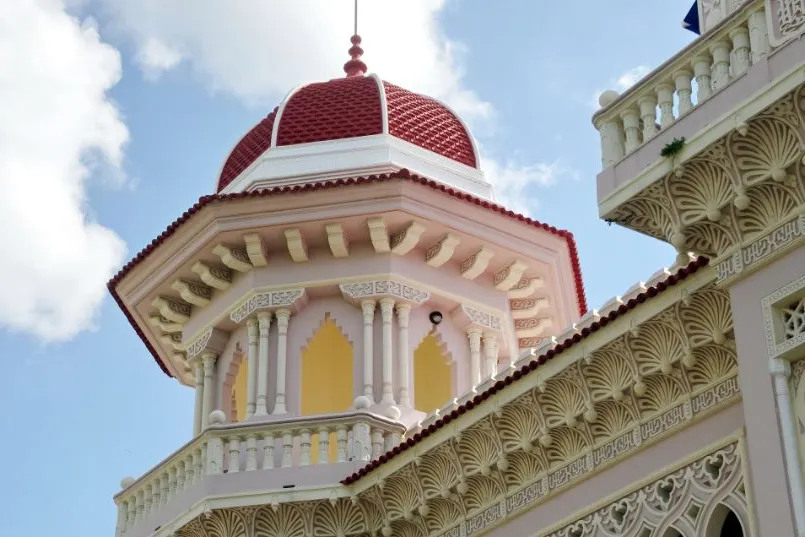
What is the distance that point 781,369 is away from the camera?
905cm

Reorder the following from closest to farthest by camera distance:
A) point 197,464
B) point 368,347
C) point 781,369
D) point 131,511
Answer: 1. point 781,369
2. point 197,464
3. point 131,511
4. point 368,347

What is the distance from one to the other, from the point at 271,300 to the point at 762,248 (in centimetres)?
744

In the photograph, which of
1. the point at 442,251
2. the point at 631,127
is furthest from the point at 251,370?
the point at 631,127

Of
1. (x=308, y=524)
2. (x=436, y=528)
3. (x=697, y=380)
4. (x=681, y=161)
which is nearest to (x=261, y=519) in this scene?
(x=308, y=524)

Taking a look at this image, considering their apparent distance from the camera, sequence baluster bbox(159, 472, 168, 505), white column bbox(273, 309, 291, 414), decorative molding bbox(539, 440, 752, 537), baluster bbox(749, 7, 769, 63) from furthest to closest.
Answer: white column bbox(273, 309, 291, 414), baluster bbox(159, 472, 168, 505), decorative molding bbox(539, 440, 752, 537), baluster bbox(749, 7, 769, 63)

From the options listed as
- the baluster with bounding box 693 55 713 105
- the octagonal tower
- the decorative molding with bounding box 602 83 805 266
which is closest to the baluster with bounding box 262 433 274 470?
the octagonal tower

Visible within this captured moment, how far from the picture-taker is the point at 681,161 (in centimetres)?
963

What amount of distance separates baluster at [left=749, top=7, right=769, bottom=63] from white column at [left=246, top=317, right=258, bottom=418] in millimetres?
7428

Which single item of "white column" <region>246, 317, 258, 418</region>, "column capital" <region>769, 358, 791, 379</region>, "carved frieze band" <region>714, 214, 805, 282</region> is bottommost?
"column capital" <region>769, 358, 791, 379</region>

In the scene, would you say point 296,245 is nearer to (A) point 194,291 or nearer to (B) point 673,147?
(A) point 194,291

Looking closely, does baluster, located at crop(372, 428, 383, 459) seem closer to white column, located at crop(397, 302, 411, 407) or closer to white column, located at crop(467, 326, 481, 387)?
white column, located at crop(397, 302, 411, 407)

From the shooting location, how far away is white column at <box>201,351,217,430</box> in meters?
16.7

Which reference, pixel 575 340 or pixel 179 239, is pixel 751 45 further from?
pixel 179 239

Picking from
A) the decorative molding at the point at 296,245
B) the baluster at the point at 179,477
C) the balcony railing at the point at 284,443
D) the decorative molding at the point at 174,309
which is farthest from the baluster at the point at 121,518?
the decorative molding at the point at 296,245
